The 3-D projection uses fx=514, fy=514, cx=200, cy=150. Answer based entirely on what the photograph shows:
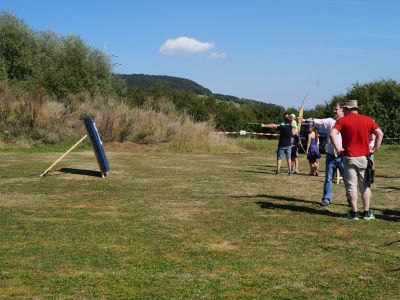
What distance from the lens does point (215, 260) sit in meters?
5.89

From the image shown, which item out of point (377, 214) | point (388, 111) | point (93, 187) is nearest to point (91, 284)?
point (377, 214)

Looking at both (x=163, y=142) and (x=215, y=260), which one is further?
(x=163, y=142)

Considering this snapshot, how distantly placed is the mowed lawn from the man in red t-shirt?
502mm

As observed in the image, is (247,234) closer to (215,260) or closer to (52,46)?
(215,260)

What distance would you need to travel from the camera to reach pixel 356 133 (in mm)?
8219

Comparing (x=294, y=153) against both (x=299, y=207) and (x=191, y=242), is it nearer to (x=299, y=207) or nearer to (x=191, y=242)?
(x=299, y=207)

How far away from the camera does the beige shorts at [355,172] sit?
323 inches

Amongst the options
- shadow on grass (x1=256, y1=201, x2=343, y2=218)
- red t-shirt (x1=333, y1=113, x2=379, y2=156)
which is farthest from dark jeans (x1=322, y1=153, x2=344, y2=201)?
red t-shirt (x1=333, y1=113, x2=379, y2=156)

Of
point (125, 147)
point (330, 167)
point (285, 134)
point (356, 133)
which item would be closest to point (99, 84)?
point (125, 147)

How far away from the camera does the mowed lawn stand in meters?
4.99

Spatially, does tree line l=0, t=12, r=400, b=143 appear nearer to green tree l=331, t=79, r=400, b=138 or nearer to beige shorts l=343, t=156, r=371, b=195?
green tree l=331, t=79, r=400, b=138

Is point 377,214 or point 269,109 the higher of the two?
point 269,109

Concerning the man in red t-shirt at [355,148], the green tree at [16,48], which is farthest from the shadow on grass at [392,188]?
the green tree at [16,48]

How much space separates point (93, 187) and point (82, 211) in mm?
3037
